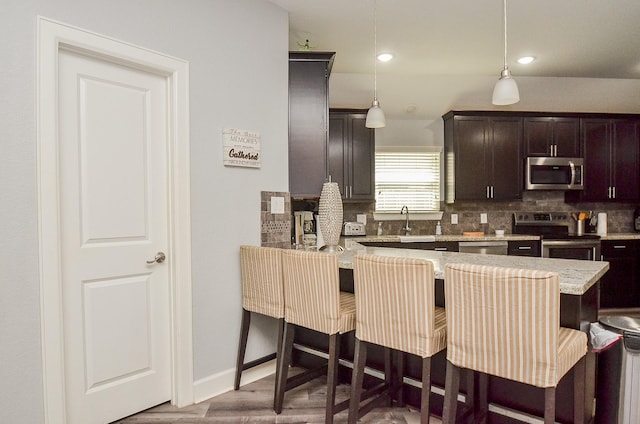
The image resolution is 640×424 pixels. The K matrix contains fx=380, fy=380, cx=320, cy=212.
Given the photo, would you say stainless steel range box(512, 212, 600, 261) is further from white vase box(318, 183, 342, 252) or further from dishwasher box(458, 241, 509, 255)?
white vase box(318, 183, 342, 252)

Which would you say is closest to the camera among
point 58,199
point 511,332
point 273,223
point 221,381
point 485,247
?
point 511,332

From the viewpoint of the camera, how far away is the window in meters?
5.18

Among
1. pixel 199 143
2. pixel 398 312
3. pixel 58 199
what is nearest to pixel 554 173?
pixel 398 312

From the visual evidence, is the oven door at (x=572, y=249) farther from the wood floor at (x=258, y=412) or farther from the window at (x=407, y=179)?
the wood floor at (x=258, y=412)

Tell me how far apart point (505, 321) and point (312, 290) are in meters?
1.04

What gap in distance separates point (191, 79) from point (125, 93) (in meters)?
0.41

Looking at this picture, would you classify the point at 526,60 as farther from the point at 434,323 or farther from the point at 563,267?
the point at 434,323

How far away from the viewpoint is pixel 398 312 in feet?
6.10

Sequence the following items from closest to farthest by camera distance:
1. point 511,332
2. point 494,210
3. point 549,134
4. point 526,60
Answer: point 511,332
point 526,60
point 549,134
point 494,210

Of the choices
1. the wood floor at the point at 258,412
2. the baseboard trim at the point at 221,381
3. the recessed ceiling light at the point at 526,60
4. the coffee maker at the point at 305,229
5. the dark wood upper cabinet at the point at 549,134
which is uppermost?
the recessed ceiling light at the point at 526,60

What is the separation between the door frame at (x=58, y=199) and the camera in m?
1.84

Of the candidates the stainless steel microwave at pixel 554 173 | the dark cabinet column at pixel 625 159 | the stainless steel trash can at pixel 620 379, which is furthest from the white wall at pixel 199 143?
the dark cabinet column at pixel 625 159

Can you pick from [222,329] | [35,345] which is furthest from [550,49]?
[35,345]

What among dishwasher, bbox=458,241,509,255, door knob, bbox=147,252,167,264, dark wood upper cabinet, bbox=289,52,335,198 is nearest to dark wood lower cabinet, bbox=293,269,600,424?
dark wood upper cabinet, bbox=289,52,335,198
